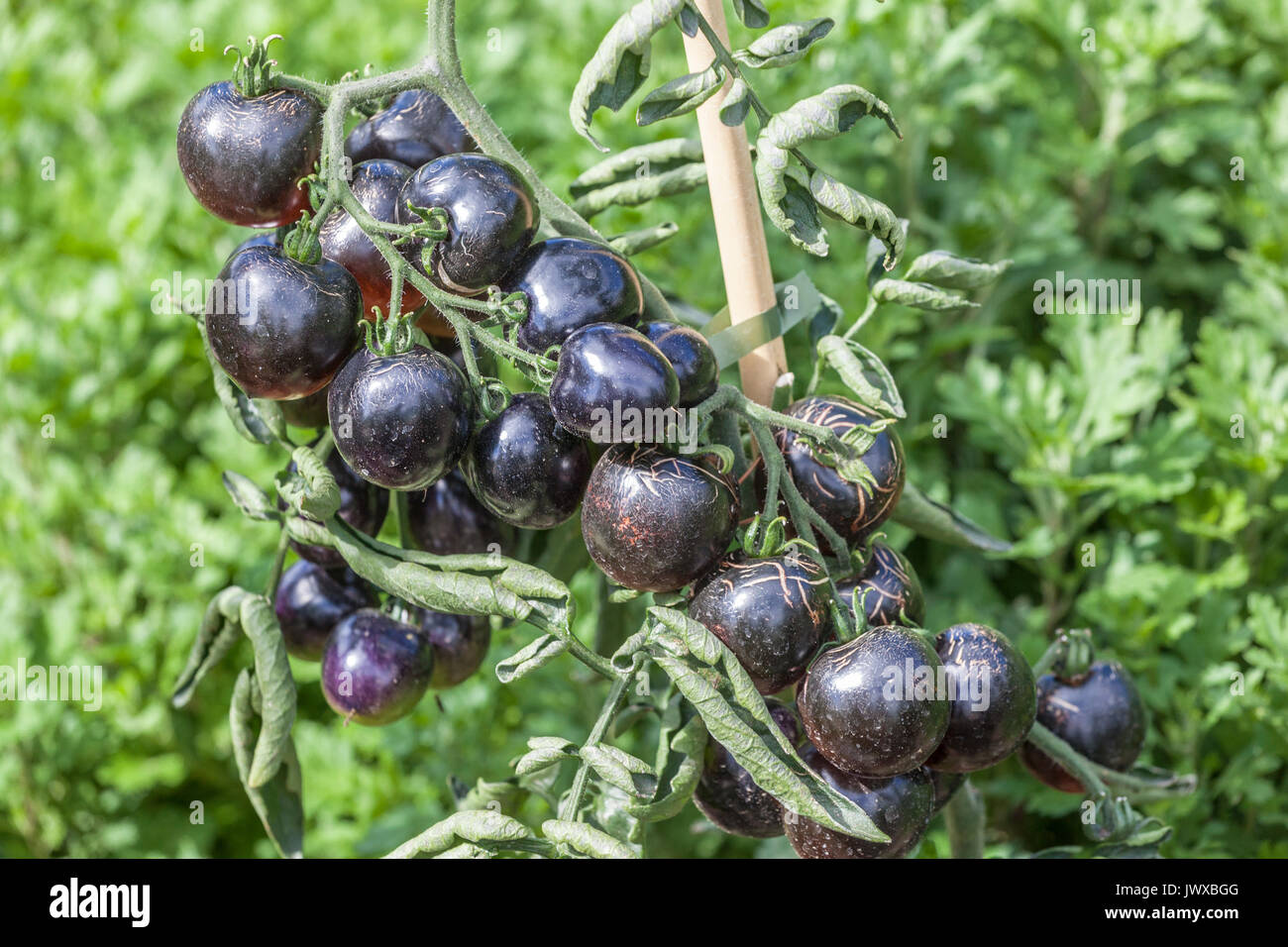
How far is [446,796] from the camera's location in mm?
1412

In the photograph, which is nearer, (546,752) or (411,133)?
(546,752)

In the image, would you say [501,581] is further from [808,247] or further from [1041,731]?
[1041,731]

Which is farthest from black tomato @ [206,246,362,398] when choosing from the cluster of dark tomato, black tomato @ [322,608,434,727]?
black tomato @ [322,608,434,727]

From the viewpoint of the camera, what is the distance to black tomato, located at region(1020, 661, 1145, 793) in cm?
93

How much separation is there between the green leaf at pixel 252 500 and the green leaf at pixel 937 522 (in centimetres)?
48

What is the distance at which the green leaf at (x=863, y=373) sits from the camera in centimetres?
78

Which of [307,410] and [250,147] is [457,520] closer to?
[307,410]

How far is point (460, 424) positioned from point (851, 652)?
0.28 meters

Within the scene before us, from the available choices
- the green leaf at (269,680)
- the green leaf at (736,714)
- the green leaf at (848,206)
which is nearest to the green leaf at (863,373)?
the green leaf at (848,206)

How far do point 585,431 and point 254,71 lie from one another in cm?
32

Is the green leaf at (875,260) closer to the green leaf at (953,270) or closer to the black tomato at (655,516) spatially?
the green leaf at (953,270)

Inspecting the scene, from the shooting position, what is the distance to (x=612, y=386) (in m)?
0.68
